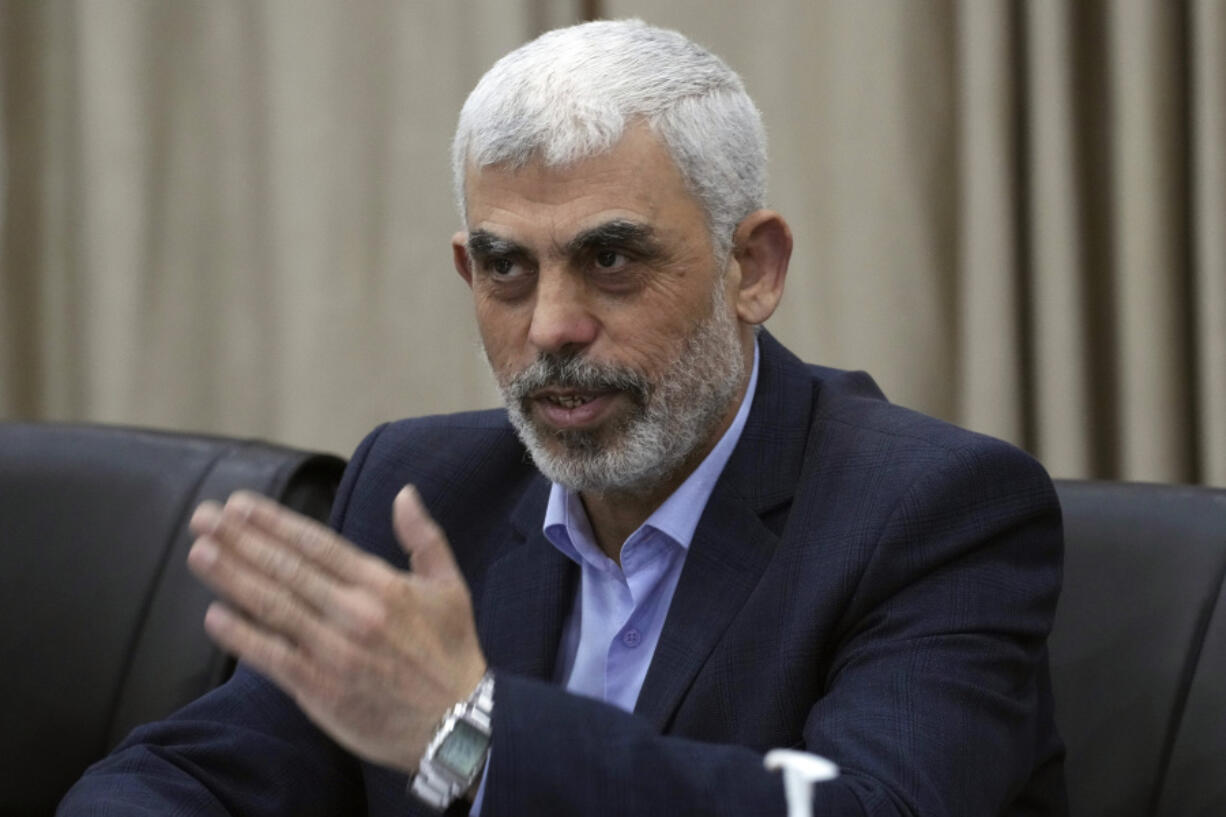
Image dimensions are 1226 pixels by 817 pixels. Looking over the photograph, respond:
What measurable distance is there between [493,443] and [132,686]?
0.74m

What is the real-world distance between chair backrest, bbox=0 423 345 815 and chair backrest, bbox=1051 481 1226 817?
46.2 inches

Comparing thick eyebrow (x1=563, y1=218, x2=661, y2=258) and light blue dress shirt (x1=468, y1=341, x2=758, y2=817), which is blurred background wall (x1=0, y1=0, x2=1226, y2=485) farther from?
thick eyebrow (x1=563, y1=218, x2=661, y2=258)

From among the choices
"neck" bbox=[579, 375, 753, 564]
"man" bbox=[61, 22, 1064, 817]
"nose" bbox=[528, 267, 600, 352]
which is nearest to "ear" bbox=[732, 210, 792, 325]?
"man" bbox=[61, 22, 1064, 817]

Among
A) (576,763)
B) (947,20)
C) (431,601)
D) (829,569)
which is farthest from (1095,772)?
(947,20)

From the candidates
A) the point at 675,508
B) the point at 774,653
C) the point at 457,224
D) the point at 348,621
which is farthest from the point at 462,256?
the point at 457,224

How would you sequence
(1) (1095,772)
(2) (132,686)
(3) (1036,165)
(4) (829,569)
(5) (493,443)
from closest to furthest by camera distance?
(4) (829,569), (1) (1095,772), (5) (493,443), (2) (132,686), (3) (1036,165)

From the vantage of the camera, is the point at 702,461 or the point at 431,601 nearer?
the point at 431,601

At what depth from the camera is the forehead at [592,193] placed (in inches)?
69.6

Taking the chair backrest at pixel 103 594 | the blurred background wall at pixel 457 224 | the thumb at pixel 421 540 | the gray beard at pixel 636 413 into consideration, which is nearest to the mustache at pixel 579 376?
the gray beard at pixel 636 413

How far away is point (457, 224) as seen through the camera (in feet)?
10.4

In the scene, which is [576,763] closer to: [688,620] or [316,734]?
[688,620]

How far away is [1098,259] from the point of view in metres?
2.71

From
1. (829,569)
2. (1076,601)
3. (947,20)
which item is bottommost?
(1076,601)

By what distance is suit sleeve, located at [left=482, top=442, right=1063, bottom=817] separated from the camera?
1.40 m
